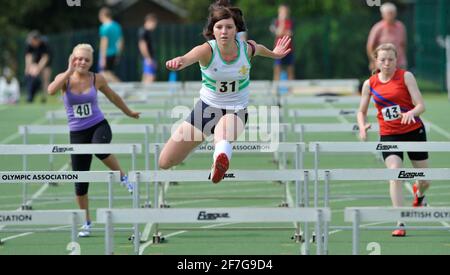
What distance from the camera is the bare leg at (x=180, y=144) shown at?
10.6 meters

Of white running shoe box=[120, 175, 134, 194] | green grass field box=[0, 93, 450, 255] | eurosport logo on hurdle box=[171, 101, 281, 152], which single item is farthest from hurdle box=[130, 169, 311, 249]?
white running shoe box=[120, 175, 134, 194]

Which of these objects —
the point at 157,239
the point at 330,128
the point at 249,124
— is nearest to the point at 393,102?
the point at 330,128

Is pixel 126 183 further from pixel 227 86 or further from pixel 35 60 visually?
pixel 35 60

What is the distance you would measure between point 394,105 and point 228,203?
132 inches

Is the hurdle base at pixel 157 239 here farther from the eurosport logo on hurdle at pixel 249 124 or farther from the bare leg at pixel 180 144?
the eurosport logo on hurdle at pixel 249 124

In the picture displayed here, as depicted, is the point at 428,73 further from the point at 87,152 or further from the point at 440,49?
the point at 87,152

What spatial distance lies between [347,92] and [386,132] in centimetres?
1702

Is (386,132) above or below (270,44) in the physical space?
below

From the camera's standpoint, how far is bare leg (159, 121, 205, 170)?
10.6 m

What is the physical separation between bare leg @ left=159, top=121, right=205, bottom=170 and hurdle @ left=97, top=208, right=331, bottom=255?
2.82 m

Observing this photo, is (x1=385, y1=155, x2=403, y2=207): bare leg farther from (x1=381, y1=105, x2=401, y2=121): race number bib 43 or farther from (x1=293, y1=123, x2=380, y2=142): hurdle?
(x1=293, y1=123, x2=380, y2=142): hurdle
